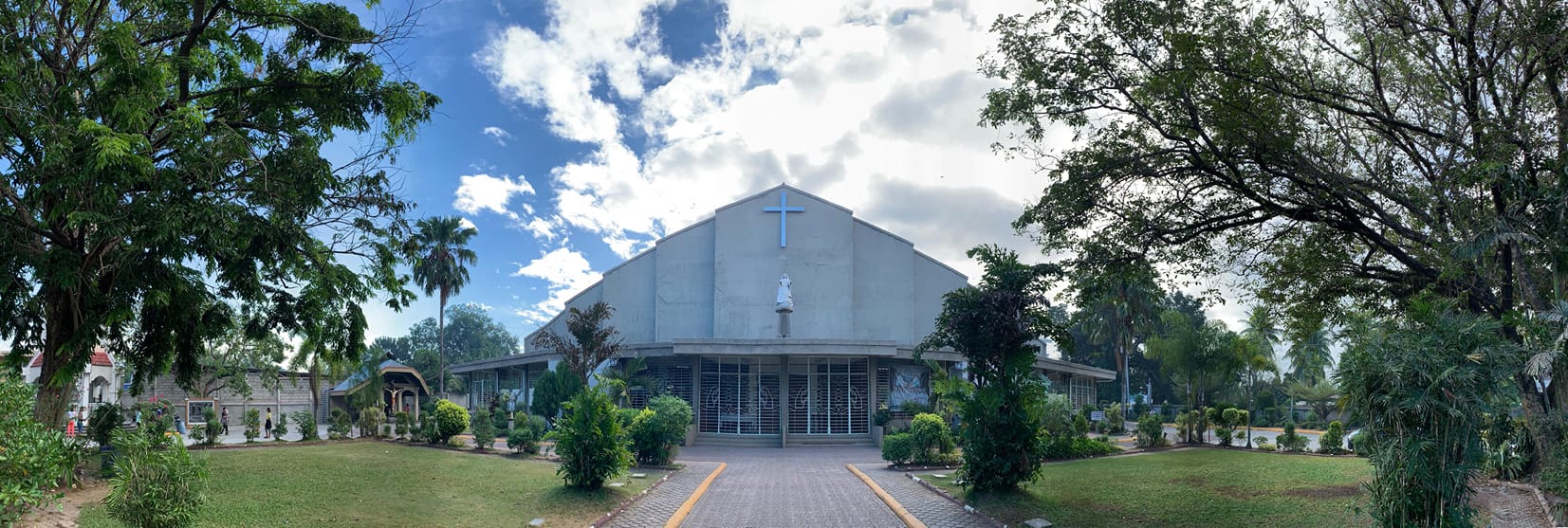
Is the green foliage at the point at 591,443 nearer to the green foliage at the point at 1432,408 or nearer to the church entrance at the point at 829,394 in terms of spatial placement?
the green foliage at the point at 1432,408

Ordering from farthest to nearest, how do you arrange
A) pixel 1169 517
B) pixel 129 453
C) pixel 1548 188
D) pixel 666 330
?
1. pixel 666 330
2. pixel 1169 517
3. pixel 1548 188
4. pixel 129 453

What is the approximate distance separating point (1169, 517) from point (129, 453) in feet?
40.8

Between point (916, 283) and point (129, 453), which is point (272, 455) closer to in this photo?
point (129, 453)

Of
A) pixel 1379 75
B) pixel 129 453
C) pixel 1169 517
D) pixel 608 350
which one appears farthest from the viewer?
pixel 608 350

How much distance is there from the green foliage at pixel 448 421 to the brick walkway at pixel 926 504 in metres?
12.6

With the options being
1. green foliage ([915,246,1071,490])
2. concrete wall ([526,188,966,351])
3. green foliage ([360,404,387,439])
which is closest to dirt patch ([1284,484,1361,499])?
green foliage ([915,246,1071,490])

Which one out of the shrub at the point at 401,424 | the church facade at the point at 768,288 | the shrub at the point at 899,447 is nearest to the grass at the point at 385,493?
the shrub at the point at 899,447

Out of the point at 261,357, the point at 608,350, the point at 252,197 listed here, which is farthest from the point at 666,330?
the point at 252,197

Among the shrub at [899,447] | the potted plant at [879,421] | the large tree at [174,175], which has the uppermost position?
the large tree at [174,175]

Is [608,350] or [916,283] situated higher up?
[916,283]

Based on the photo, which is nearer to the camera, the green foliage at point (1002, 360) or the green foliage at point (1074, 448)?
the green foliage at point (1002, 360)

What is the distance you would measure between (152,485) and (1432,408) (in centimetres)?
1202

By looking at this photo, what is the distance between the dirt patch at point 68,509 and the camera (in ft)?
33.4

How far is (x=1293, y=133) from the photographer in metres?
12.3
